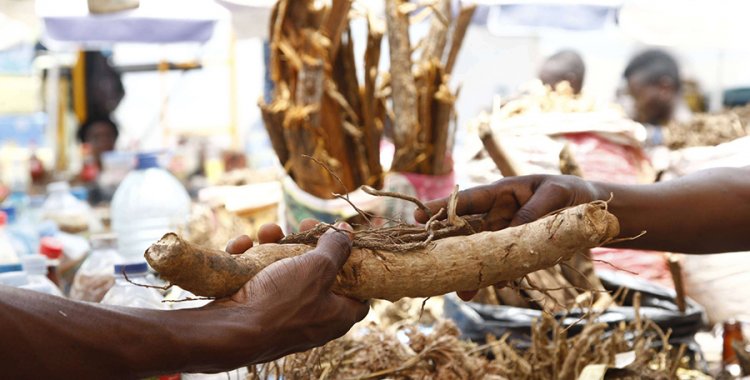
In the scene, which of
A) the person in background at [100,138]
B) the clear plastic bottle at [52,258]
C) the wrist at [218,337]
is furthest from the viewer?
the person in background at [100,138]

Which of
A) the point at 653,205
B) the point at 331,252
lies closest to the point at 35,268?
the point at 331,252

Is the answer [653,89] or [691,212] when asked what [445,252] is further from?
[653,89]

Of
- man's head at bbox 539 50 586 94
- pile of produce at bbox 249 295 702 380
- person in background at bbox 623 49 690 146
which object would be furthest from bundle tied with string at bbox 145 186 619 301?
person in background at bbox 623 49 690 146

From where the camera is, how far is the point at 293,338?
167 centimetres

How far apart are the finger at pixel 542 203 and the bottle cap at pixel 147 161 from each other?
2262mm

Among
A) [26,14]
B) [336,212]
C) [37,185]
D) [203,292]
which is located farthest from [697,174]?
[37,185]

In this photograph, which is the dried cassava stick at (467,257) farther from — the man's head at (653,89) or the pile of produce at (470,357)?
the man's head at (653,89)

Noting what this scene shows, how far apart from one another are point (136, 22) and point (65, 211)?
306 centimetres

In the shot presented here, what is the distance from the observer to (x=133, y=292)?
255cm

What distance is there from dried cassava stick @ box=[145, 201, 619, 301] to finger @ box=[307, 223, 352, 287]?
0.07m

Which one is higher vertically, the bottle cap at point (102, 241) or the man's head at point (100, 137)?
the bottle cap at point (102, 241)

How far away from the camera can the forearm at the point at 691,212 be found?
8.45ft

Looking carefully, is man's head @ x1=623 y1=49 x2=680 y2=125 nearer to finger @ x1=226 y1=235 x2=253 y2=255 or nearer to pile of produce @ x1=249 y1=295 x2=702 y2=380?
pile of produce @ x1=249 y1=295 x2=702 y2=380

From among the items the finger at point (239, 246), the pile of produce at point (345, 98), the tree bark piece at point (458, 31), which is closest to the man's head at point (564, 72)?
the tree bark piece at point (458, 31)
